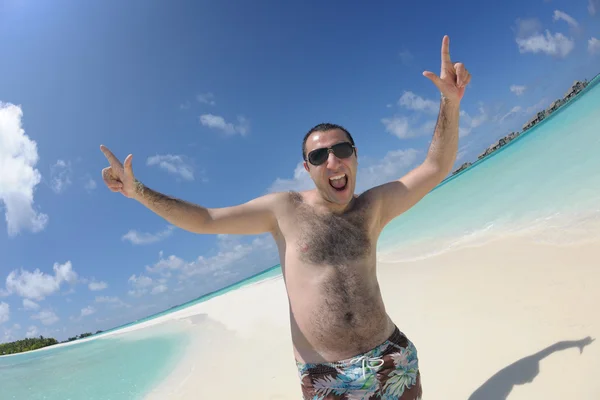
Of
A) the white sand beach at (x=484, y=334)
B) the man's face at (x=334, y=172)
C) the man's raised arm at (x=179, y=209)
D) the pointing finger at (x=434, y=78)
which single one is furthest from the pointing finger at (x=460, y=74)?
the white sand beach at (x=484, y=334)

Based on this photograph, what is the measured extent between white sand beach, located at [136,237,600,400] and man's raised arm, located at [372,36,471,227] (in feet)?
4.33

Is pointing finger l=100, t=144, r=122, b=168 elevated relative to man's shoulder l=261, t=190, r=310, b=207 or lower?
elevated

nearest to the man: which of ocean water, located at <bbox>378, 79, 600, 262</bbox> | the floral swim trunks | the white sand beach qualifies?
the floral swim trunks

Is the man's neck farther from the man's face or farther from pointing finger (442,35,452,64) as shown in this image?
pointing finger (442,35,452,64)

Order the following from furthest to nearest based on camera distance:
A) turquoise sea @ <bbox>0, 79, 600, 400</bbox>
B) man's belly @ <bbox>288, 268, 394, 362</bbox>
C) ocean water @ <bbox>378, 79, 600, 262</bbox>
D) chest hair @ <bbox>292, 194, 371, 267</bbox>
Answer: turquoise sea @ <bbox>0, 79, 600, 400</bbox>
ocean water @ <bbox>378, 79, 600, 262</bbox>
chest hair @ <bbox>292, 194, 371, 267</bbox>
man's belly @ <bbox>288, 268, 394, 362</bbox>

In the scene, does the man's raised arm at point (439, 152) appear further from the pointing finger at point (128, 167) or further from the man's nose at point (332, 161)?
the pointing finger at point (128, 167)

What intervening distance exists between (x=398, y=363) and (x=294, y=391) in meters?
1.90

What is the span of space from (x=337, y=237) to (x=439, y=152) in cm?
88

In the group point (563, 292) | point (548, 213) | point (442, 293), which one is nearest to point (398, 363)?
point (563, 292)

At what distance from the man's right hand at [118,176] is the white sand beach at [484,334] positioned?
241cm

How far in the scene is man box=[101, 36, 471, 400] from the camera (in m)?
1.86

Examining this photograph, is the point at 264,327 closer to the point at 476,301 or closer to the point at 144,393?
the point at 144,393

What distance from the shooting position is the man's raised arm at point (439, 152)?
7.46 ft

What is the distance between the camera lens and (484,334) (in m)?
2.95
